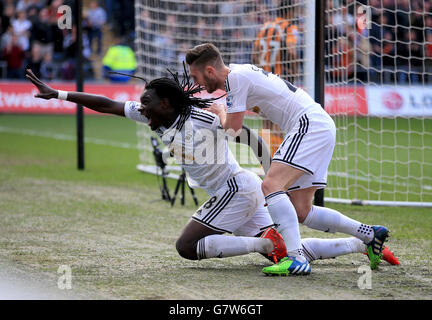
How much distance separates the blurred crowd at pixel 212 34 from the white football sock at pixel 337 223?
3666 millimetres

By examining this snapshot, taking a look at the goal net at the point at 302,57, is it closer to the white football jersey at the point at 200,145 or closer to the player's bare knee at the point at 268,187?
the white football jersey at the point at 200,145

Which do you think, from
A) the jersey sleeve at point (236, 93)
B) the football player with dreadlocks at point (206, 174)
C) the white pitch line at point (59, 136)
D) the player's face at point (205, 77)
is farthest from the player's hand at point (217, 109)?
the white pitch line at point (59, 136)

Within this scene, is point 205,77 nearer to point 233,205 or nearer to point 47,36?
point 233,205

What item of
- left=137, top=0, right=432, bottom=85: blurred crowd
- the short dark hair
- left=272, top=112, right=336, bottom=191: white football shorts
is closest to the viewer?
left=272, top=112, right=336, bottom=191: white football shorts

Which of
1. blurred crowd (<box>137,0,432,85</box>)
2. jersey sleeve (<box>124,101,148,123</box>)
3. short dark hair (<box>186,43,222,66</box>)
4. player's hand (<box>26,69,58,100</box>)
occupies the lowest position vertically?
jersey sleeve (<box>124,101,148,123</box>)

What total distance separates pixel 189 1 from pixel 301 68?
10.7ft

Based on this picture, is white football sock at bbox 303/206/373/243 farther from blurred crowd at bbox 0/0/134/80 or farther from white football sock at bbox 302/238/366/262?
blurred crowd at bbox 0/0/134/80

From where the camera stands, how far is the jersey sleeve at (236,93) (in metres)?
5.48

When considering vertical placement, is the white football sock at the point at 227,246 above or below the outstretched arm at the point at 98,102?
below

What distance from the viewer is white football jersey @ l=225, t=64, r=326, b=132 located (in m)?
5.50

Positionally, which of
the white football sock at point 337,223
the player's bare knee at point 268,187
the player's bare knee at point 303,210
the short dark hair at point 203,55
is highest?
the short dark hair at point 203,55

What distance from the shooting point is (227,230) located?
5805 millimetres

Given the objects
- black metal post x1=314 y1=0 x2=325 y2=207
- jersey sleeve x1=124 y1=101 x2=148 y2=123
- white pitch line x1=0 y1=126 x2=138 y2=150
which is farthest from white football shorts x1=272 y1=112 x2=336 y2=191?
white pitch line x1=0 y1=126 x2=138 y2=150

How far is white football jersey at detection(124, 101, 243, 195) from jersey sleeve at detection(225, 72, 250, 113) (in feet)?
1.00
